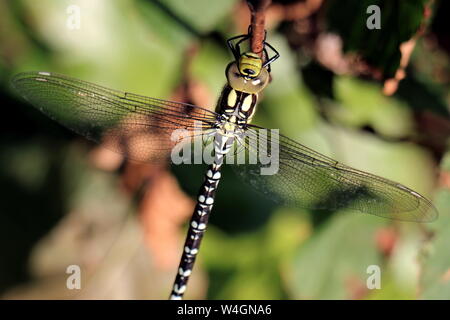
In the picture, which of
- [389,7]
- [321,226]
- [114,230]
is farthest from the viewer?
[114,230]

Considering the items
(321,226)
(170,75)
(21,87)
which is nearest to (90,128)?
(21,87)

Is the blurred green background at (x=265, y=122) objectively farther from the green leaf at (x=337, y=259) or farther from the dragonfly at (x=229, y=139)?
the dragonfly at (x=229, y=139)

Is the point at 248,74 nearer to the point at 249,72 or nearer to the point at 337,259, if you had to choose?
the point at 249,72

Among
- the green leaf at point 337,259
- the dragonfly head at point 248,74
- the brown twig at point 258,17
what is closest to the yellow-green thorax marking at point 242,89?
the dragonfly head at point 248,74

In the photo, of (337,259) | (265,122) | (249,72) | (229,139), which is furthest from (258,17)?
(337,259)

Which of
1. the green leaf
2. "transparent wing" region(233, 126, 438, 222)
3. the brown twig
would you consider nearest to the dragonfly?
"transparent wing" region(233, 126, 438, 222)

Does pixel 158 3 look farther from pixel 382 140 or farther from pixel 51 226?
pixel 51 226

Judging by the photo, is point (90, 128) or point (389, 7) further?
point (90, 128)
